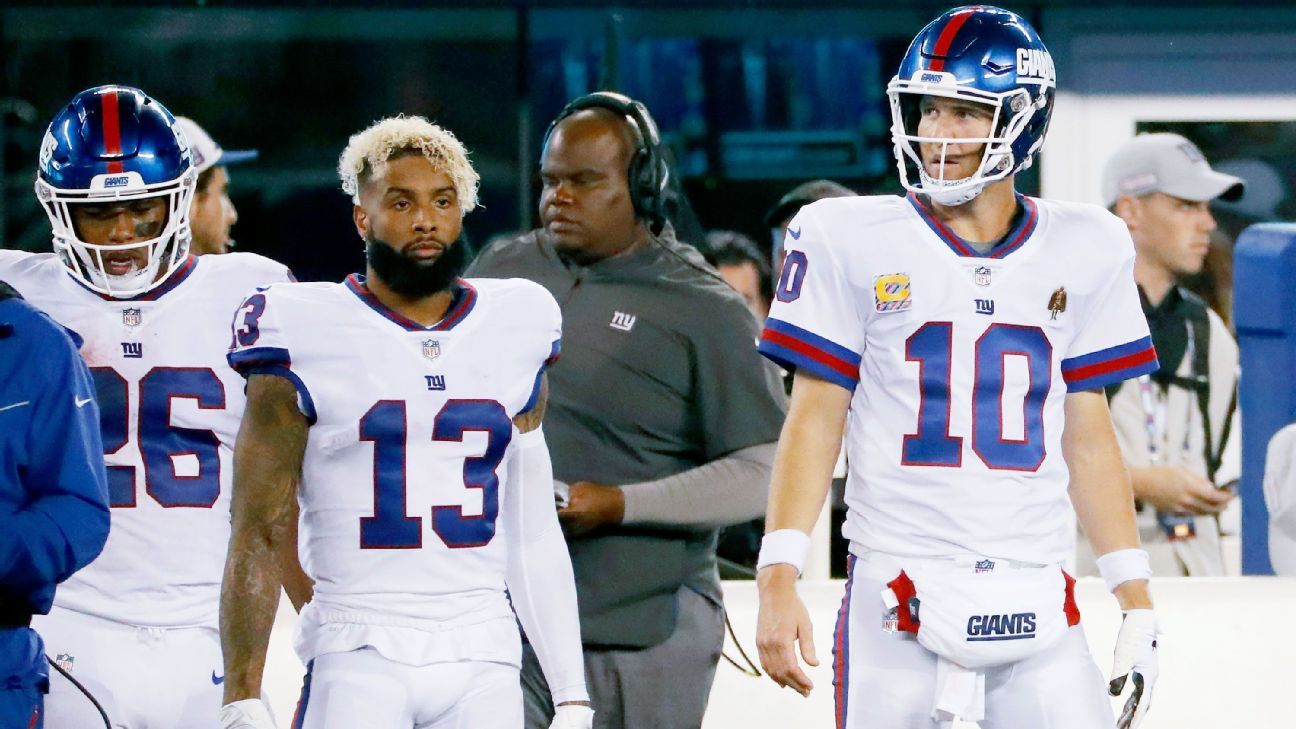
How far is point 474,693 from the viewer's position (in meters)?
2.56

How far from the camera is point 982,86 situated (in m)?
2.61

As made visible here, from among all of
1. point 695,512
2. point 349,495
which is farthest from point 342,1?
point 349,495

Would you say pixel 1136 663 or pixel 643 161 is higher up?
pixel 643 161

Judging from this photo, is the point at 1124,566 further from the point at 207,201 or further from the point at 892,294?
the point at 207,201

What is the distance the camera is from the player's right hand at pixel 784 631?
246cm

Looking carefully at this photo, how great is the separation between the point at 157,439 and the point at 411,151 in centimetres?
61

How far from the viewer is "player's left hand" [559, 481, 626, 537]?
10.2 feet

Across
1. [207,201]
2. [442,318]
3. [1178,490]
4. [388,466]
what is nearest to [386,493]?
[388,466]

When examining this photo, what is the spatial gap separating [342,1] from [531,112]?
72 centimetres

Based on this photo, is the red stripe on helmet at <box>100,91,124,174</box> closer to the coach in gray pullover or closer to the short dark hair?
the coach in gray pullover

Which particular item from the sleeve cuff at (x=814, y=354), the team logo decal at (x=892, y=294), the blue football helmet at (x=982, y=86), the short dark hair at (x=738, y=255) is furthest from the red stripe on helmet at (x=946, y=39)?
the short dark hair at (x=738, y=255)

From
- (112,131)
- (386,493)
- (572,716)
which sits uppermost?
(112,131)

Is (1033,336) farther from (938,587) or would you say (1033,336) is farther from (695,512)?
(695,512)

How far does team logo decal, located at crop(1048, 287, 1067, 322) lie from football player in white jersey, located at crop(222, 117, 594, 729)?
73 cm
